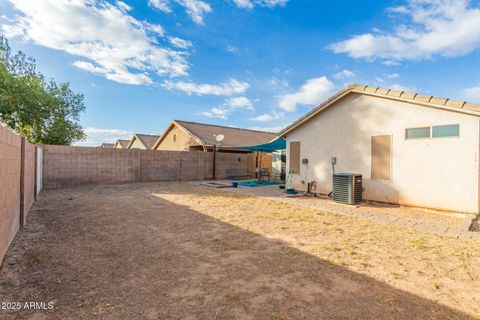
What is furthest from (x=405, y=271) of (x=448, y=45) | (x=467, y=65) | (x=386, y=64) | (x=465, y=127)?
(x=467, y=65)

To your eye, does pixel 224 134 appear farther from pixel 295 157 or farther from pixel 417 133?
pixel 417 133

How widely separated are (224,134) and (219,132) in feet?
1.80

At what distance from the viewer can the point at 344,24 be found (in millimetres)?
11461

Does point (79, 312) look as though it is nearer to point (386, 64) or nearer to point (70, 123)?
point (386, 64)

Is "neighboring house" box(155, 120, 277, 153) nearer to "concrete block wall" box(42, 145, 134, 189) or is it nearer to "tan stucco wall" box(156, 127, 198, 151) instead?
"tan stucco wall" box(156, 127, 198, 151)

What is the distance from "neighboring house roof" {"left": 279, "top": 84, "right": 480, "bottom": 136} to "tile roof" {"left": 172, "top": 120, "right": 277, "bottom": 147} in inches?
439

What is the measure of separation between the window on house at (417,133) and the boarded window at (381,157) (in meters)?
0.53

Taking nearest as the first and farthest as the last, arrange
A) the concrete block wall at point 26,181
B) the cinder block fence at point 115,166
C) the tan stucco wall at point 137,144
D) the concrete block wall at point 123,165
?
the concrete block wall at point 26,181 → the cinder block fence at point 115,166 → the concrete block wall at point 123,165 → the tan stucco wall at point 137,144

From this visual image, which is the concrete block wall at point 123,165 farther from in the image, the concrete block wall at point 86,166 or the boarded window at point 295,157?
the boarded window at point 295,157

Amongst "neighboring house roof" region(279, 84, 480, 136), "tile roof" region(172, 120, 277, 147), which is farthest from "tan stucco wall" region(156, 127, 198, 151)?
"neighboring house roof" region(279, 84, 480, 136)

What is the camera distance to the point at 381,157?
27.0 ft

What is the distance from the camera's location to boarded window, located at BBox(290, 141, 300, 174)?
1113 cm

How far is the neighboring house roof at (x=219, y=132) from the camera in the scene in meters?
20.1

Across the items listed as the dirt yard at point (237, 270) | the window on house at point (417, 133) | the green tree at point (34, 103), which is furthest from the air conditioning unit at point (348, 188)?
the green tree at point (34, 103)
